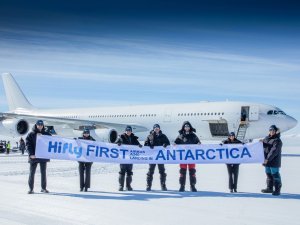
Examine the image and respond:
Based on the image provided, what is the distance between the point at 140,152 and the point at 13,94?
139 feet

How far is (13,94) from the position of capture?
50656 mm

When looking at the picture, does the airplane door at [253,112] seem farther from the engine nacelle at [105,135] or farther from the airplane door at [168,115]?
the engine nacelle at [105,135]

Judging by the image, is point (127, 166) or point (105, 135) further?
point (105, 135)

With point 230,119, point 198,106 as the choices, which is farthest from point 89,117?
point 230,119

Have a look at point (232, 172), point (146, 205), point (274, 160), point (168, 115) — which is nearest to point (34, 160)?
point (146, 205)

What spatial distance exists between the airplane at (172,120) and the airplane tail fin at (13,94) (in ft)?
37.5

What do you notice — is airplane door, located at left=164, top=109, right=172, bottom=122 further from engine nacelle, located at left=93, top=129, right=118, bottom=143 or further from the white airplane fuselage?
engine nacelle, located at left=93, top=129, right=118, bottom=143

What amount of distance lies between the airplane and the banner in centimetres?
1682

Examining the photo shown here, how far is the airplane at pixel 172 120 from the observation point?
27.8m

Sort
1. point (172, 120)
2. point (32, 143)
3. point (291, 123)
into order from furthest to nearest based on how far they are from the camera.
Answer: point (172, 120), point (291, 123), point (32, 143)

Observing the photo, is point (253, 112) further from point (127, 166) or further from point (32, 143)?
point (32, 143)

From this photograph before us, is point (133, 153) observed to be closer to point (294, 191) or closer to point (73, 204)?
point (73, 204)

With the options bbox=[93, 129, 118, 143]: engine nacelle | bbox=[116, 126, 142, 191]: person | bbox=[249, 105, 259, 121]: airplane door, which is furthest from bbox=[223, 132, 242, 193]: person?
bbox=[93, 129, 118, 143]: engine nacelle

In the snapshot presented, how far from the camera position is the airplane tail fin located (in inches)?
1959
